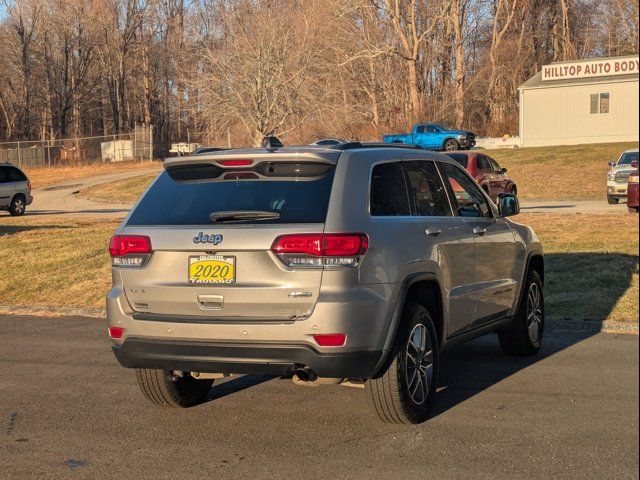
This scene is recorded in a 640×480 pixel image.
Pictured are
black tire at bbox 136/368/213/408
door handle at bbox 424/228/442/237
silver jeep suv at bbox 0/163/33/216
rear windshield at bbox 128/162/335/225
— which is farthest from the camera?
silver jeep suv at bbox 0/163/33/216

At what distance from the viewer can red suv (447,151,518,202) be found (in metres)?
26.6

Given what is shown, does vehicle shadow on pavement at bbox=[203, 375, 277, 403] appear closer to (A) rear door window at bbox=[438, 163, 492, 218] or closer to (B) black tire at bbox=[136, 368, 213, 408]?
(B) black tire at bbox=[136, 368, 213, 408]

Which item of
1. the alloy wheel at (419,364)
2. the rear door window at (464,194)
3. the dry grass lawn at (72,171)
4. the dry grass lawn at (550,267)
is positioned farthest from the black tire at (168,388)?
the dry grass lawn at (72,171)

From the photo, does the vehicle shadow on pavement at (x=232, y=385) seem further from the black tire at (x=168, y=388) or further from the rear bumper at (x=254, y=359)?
the rear bumper at (x=254, y=359)

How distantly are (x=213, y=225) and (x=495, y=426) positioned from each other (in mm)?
2290

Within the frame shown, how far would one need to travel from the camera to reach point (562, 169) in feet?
132

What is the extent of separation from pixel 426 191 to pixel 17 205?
2824 cm

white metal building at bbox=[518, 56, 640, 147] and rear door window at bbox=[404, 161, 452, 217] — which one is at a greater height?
white metal building at bbox=[518, 56, 640, 147]

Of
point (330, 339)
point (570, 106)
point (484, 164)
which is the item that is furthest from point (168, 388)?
point (570, 106)

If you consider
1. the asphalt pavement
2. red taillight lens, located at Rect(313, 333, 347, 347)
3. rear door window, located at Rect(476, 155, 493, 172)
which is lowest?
the asphalt pavement

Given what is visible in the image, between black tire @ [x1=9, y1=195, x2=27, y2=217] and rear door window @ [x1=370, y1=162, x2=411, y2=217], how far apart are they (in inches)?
1110

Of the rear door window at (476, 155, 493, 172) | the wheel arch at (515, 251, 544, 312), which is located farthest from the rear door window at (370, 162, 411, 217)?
the rear door window at (476, 155, 493, 172)

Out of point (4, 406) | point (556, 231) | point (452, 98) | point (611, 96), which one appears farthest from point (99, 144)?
point (4, 406)

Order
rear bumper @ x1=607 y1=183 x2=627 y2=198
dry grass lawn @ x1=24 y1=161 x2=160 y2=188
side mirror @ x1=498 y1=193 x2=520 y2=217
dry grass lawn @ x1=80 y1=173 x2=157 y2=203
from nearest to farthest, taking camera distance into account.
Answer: side mirror @ x1=498 y1=193 x2=520 y2=217 < rear bumper @ x1=607 y1=183 x2=627 y2=198 < dry grass lawn @ x1=80 y1=173 x2=157 y2=203 < dry grass lawn @ x1=24 y1=161 x2=160 y2=188
